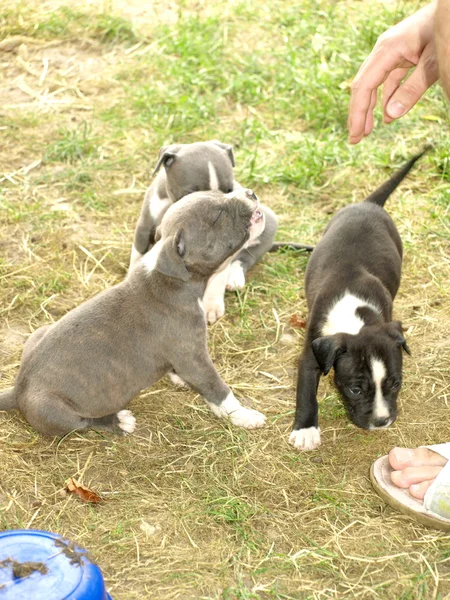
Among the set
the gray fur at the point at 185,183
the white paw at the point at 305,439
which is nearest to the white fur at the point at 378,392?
the white paw at the point at 305,439

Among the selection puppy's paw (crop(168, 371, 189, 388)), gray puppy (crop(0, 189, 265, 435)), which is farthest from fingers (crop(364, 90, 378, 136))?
puppy's paw (crop(168, 371, 189, 388))

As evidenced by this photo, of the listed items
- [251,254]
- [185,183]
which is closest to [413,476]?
[251,254]

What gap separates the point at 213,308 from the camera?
629cm

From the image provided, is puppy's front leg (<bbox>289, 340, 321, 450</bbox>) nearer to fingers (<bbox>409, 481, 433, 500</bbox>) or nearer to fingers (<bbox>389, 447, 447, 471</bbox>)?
fingers (<bbox>389, 447, 447, 471</bbox>)

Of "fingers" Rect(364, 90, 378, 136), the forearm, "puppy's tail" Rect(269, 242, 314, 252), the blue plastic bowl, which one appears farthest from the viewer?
"puppy's tail" Rect(269, 242, 314, 252)

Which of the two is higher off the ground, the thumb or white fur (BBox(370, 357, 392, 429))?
the thumb

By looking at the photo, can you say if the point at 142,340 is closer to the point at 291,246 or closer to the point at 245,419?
the point at 245,419

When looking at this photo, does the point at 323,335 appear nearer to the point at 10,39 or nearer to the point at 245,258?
the point at 245,258

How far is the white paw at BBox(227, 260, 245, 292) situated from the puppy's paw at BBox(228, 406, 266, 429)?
1.45m

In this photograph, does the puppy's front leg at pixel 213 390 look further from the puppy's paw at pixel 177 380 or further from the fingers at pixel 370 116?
the fingers at pixel 370 116

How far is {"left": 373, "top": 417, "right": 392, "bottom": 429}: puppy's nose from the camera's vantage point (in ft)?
16.6

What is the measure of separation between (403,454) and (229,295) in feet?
7.35

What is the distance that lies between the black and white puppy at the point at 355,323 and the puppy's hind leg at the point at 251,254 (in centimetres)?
61

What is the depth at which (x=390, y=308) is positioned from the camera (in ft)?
18.5
